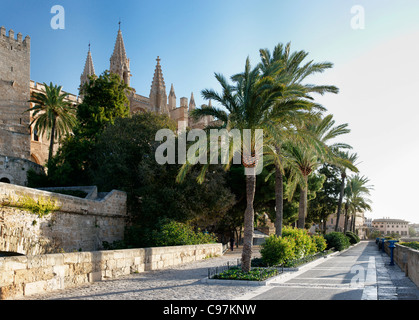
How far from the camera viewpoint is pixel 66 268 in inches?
384

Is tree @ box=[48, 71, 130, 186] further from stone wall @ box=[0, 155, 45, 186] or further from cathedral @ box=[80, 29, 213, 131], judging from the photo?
cathedral @ box=[80, 29, 213, 131]

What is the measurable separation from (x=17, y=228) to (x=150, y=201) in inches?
313

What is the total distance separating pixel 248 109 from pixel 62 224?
998 centimetres

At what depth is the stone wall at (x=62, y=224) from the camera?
14570 millimetres

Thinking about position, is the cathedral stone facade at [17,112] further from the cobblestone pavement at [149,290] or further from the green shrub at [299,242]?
the cobblestone pavement at [149,290]

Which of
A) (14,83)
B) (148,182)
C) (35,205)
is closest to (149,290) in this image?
(35,205)

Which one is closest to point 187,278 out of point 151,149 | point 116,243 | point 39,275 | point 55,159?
point 39,275

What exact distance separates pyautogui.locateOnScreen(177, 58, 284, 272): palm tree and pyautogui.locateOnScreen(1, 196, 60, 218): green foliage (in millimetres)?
6247

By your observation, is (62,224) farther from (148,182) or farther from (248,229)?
(248,229)

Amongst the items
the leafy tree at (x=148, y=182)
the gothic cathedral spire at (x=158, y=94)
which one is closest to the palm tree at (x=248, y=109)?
the leafy tree at (x=148, y=182)

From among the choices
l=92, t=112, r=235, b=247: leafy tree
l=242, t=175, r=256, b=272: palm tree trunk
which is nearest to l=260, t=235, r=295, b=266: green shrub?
l=242, t=175, r=256, b=272: palm tree trunk

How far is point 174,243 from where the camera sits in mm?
19328

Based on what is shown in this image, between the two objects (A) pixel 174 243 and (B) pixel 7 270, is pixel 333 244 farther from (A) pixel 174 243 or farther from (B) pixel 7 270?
(B) pixel 7 270

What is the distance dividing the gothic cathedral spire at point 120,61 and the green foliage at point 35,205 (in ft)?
129
